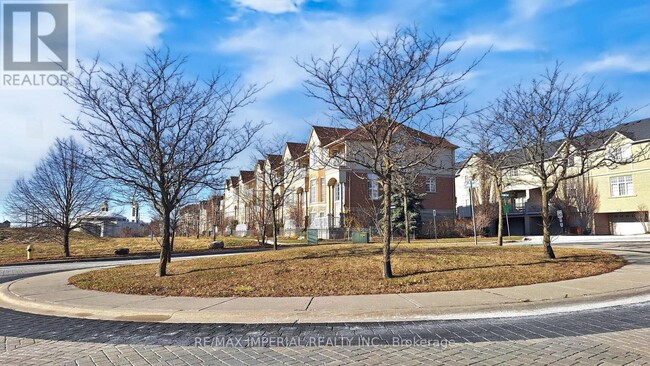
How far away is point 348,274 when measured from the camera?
11.1 m

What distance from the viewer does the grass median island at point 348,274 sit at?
9812mm

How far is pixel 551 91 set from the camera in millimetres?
14852

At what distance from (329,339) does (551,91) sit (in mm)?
12880

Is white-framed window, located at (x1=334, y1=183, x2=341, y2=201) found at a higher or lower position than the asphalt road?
higher

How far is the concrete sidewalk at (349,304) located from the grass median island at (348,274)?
0.61m

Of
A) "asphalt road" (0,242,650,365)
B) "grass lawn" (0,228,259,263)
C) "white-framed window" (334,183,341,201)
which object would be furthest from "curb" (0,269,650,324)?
"white-framed window" (334,183,341,201)

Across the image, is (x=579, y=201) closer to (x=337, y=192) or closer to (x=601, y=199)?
(x=601, y=199)

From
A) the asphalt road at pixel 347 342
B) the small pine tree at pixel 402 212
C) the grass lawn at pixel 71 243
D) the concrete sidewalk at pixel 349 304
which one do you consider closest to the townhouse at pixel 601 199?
the small pine tree at pixel 402 212

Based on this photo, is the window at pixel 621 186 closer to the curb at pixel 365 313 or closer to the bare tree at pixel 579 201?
the bare tree at pixel 579 201

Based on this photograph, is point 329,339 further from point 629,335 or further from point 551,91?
point 551,91

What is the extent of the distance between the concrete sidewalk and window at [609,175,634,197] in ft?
133

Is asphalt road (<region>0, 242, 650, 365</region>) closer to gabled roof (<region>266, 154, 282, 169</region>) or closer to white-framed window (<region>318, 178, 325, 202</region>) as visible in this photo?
gabled roof (<region>266, 154, 282, 169</region>)

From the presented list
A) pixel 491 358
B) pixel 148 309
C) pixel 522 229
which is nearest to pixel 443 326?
pixel 491 358

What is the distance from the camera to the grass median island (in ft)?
32.2
